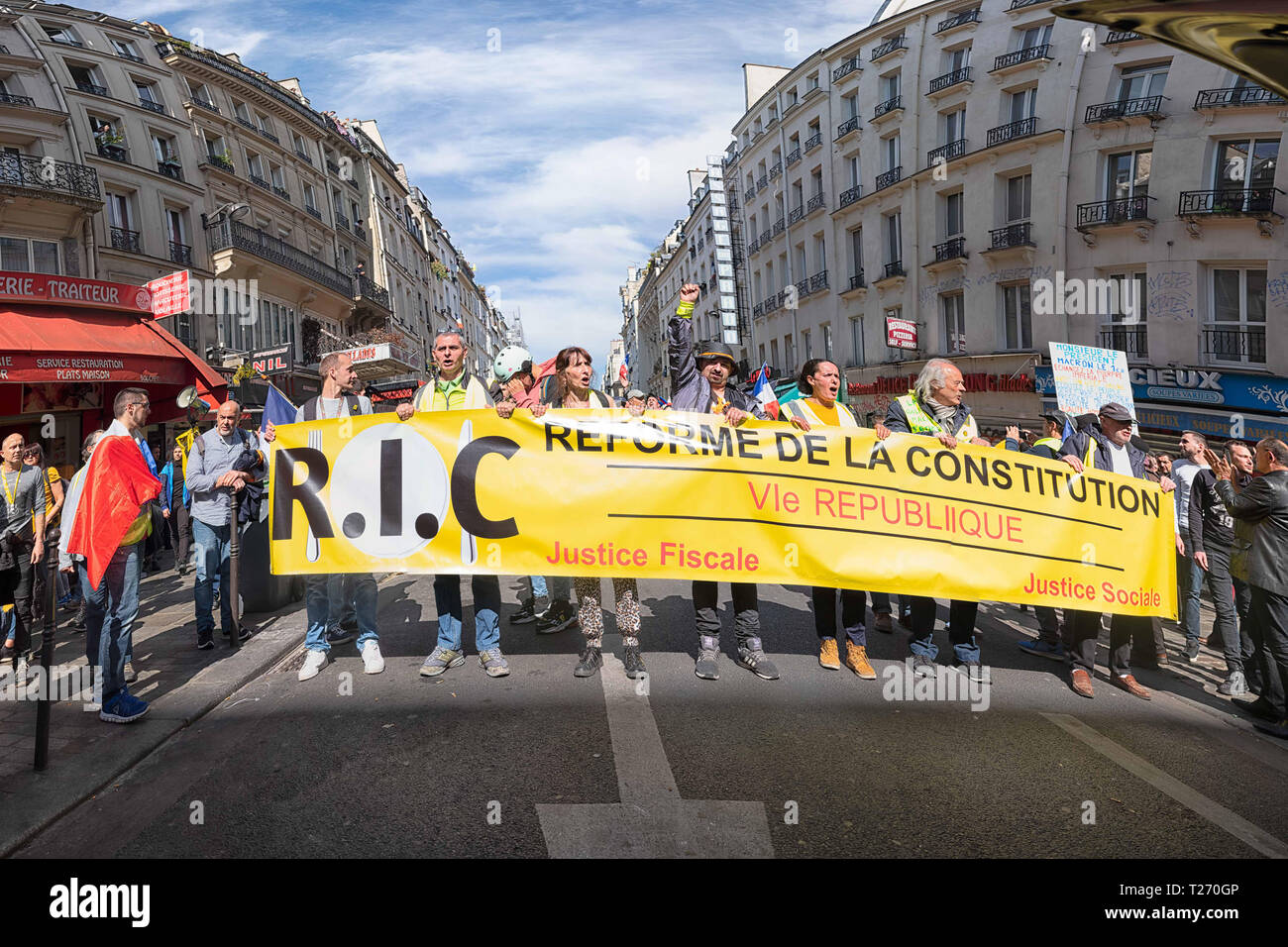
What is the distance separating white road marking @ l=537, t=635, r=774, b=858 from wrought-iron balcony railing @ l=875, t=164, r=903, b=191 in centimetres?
2891

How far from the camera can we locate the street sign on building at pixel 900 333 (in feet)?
82.8

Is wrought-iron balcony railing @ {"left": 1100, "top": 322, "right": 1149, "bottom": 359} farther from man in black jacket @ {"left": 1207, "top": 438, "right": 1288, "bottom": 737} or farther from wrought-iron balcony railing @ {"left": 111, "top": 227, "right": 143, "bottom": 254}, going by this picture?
wrought-iron balcony railing @ {"left": 111, "top": 227, "right": 143, "bottom": 254}

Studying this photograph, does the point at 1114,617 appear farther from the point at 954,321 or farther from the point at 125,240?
the point at 125,240

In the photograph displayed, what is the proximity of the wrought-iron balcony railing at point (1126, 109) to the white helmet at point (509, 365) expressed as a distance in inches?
779

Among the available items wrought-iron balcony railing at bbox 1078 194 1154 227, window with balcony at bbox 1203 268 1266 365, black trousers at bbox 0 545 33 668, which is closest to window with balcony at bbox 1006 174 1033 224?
wrought-iron balcony railing at bbox 1078 194 1154 227

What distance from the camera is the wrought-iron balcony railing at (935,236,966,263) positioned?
80.9 ft

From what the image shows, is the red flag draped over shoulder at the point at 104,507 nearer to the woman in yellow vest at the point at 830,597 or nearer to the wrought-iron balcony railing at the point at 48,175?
the woman in yellow vest at the point at 830,597

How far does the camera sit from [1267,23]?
2.62 metres

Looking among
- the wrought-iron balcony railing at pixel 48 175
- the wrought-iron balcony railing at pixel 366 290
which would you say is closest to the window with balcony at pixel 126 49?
the wrought-iron balcony railing at pixel 48 175

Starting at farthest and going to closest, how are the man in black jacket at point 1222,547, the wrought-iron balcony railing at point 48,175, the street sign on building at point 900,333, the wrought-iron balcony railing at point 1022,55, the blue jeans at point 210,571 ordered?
the street sign on building at point 900,333, the wrought-iron balcony railing at point 1022,55, the wrought-iron balcony railing at point 48,175, the blue jeans at point 210,571, the man in black jacket at point 1222,547

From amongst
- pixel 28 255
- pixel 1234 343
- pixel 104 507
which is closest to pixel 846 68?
pixel 1234 343

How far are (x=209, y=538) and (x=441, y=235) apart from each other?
2635 inches

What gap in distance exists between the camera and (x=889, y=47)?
93.5 ft

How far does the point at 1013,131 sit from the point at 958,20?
5.34m
